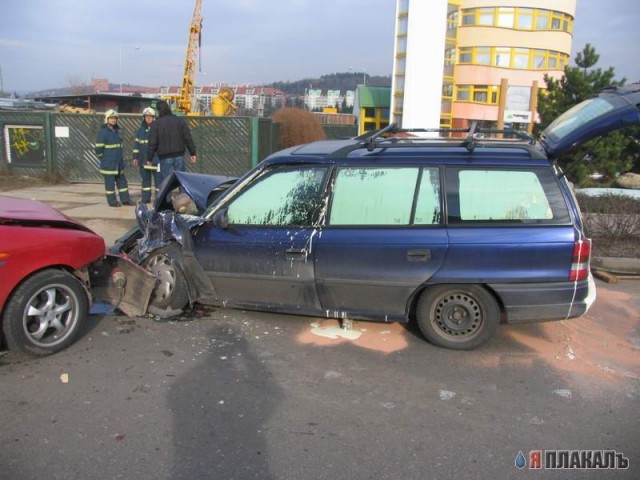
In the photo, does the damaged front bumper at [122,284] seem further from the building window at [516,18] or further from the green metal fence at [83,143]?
the building window at [516,18]

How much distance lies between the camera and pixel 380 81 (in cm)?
4447

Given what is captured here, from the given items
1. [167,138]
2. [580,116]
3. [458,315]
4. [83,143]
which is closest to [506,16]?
[83,143]

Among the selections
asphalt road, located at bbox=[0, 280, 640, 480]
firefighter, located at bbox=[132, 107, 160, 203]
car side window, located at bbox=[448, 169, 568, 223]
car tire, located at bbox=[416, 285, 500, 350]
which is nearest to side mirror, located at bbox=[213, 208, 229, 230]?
asphalt road, located at bbox=[0, 280, 640, 480]

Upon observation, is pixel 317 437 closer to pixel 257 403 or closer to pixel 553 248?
pixel 257 403

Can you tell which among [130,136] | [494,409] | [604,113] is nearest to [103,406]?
[494,409]

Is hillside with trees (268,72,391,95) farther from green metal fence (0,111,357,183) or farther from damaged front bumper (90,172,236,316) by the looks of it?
damaged front bumper (90,172,236,316)

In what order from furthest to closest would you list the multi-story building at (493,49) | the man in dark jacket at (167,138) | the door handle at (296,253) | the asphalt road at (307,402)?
the multi-story building at (493,49) < the man in dark jacket at (167,138) < the door handle at (296,253) < the asphalt road at (307,402)

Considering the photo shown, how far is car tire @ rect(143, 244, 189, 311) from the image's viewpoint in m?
4.89

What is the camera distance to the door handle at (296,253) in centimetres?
439

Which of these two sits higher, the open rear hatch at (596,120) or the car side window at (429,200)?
the open rear hatch at (596,120)

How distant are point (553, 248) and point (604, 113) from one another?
1.16 metres

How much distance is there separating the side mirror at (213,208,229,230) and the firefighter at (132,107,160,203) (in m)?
5.23

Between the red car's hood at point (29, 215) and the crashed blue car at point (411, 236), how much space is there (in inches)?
26.3

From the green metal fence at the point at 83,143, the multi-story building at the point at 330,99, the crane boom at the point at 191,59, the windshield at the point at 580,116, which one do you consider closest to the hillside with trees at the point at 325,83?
the multi-story building at the point at 330,99
